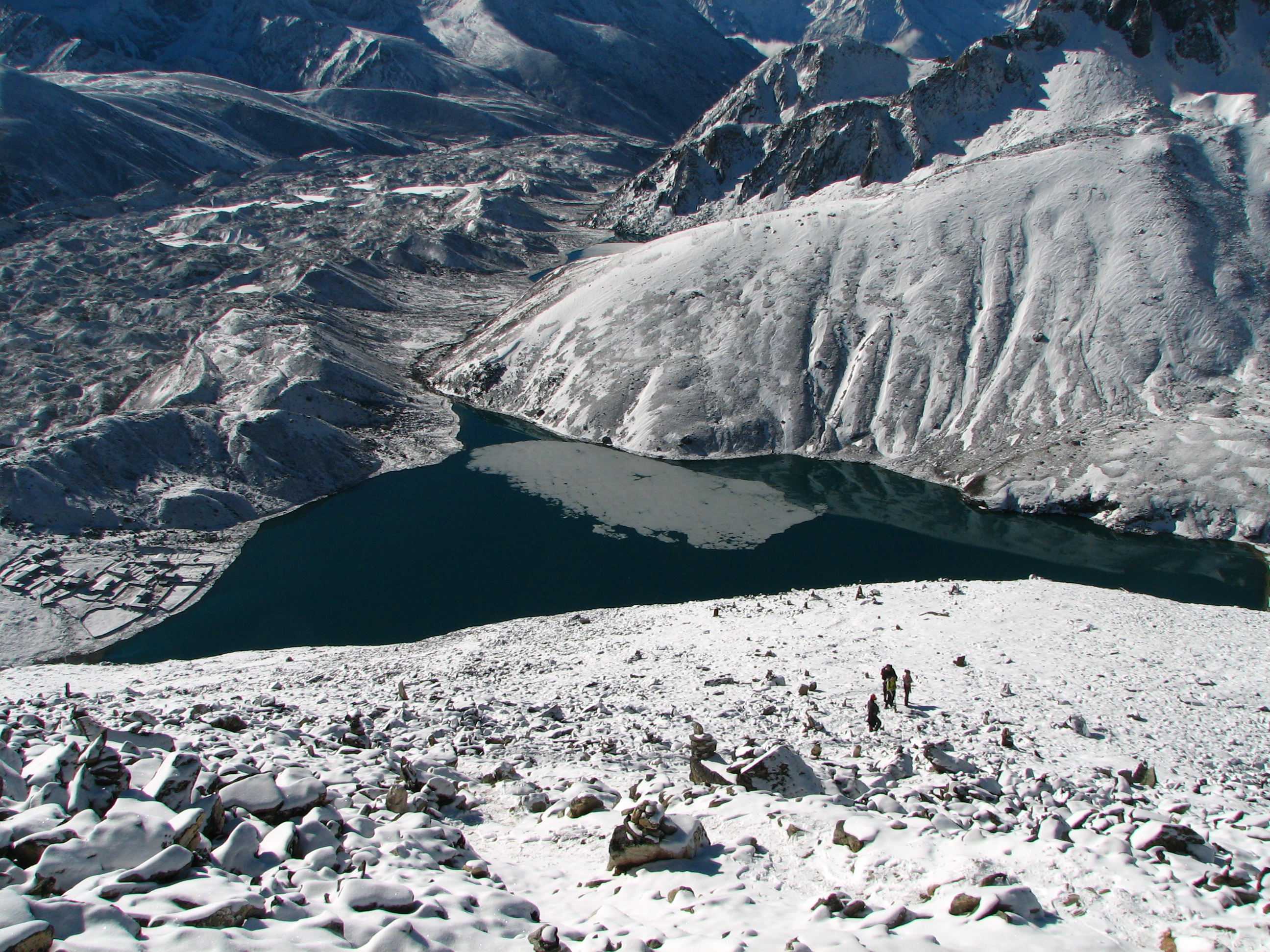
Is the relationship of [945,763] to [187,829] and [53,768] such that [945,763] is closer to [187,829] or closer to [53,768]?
[187,829]

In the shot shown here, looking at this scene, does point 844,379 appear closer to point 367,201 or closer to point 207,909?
point 207,909

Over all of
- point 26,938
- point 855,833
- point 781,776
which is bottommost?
point 855,833

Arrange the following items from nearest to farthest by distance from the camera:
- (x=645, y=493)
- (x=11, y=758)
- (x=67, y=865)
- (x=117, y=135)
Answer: (x=67, y=865)
(x=11, y=758)
(x=645, y=493)
(x=117, y=135)

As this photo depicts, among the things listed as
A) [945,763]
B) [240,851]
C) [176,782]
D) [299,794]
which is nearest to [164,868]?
[240,851]

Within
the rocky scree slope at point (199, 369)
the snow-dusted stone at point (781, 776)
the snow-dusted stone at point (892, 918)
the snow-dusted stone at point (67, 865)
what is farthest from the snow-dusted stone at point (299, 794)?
the rocky scree slope at point (199, 369)

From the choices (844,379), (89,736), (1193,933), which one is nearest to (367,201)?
(844,379)

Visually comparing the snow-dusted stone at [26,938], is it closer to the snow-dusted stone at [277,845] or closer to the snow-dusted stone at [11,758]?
the snow-dusted stone at [277,845]
